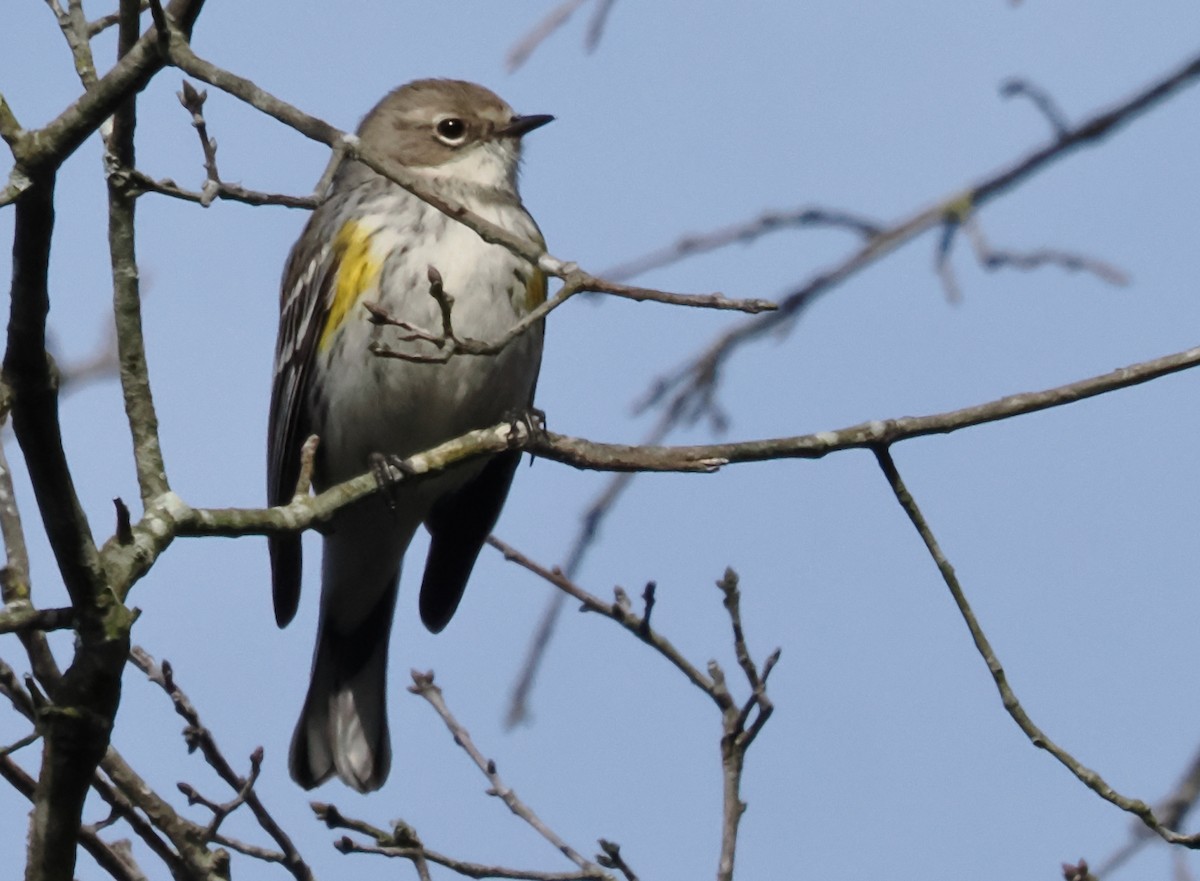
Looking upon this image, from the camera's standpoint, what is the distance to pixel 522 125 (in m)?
8.54

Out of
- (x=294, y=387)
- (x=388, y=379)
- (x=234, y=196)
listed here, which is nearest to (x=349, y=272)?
(x=388, y=379)

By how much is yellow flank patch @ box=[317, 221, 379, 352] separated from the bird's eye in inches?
47.2

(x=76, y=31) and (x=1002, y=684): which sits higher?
(x=76, y=31)

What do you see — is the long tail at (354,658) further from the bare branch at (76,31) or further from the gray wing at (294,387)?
the bare branch at (76,31)

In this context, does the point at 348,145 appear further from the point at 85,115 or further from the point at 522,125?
the point at 522,125

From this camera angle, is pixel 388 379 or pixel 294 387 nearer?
pixel 388 379

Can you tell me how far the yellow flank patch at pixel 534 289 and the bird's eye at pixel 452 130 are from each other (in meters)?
1.38

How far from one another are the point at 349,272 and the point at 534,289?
0.84 m

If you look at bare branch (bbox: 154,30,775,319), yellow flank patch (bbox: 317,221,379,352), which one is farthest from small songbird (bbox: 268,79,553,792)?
bare branch (bbox: 154,30,775,319)

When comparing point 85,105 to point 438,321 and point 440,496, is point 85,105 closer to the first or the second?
point 438,321

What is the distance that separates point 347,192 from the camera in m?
8.16

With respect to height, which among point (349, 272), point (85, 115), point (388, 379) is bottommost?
point (85, 115)

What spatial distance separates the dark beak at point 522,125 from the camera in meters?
8.55

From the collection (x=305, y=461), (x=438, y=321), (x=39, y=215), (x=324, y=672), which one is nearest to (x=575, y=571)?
(x=305, y=461)
